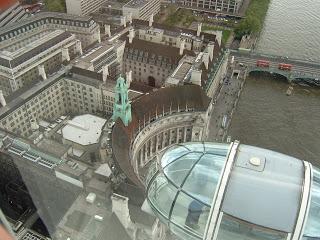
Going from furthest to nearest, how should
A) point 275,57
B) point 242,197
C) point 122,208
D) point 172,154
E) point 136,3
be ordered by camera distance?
point 136,3
point 275,57
point 122,208
point 172,154
point 242,197

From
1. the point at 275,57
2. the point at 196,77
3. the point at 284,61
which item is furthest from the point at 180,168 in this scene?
the point at 275,57

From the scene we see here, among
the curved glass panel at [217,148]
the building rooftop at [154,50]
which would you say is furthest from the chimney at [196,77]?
the curved glass panel at [217,148]

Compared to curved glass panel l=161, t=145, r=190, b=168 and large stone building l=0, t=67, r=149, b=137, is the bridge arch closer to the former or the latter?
large stone building l=0, t=67, r=149, b=137

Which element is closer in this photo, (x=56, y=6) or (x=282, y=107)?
(x=282, y=107)

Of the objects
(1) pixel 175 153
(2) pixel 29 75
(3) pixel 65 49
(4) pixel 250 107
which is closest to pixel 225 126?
(4) pixel 250 107

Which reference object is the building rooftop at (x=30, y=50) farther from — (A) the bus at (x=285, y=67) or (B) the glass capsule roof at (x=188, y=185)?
(B) the glass capsule roof at (x=188, y=185)

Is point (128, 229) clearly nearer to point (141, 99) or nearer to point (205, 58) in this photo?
point (141, 99)

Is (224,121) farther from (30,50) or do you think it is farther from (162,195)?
(162,195)

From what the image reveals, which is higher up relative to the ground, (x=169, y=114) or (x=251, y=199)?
(x=251, y=199)
